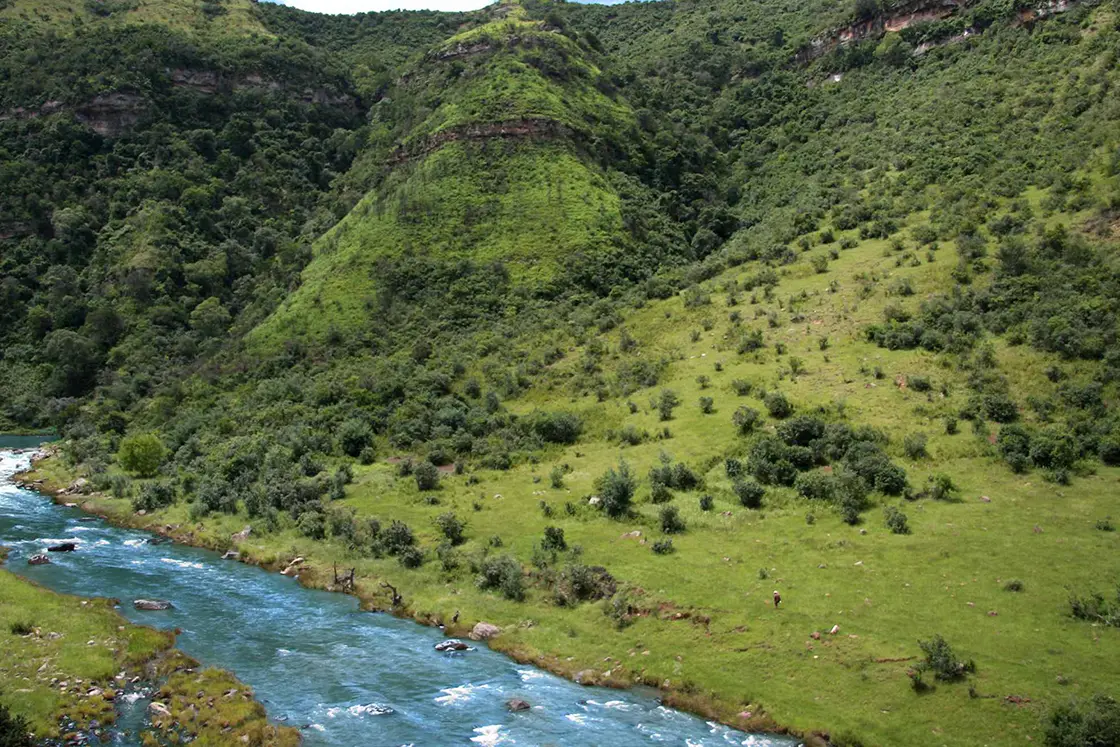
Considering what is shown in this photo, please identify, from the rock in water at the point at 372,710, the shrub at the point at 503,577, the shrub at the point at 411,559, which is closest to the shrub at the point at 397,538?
the shrub at the point at 411,559

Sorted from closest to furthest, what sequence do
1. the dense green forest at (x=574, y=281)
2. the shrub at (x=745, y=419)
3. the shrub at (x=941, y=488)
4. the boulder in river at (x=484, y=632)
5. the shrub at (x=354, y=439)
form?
1. the boulder in river at (x=484, y=632)
2. the shrub at (x=941, y=488)
3. the dense green forest at (x=574, y=281)
4. the shrub at (x=745, y=419)
5. the shrub at (x=354, y=439)

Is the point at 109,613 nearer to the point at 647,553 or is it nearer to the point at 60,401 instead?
the point at 647,553

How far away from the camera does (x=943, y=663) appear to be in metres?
28.9

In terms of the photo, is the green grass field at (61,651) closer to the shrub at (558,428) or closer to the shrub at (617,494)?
the shrub at (617,494)

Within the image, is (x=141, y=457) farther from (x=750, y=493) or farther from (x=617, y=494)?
(x=750, y=493)

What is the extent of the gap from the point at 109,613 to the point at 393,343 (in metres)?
56.5

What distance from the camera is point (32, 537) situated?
5419 cm

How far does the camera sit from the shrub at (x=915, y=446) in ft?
155

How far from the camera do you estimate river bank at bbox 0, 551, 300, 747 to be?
2823cm

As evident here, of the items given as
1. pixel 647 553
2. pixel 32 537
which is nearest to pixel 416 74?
pixel 32 537

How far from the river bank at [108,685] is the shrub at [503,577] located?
44.1ft

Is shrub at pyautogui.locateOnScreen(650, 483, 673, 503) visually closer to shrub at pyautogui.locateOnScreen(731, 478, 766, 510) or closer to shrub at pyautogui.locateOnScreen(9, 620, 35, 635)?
shrub at pyautogui.locateOnScreen(731, 478, 766, 510)

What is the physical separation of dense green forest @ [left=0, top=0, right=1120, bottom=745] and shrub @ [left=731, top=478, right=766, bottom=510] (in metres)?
0.23

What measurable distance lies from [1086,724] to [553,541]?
26.2 m
